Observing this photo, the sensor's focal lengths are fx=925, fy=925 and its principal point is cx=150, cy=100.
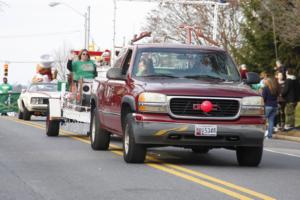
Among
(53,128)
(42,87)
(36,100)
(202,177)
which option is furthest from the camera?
(42,87)

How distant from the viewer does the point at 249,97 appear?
1338 cm

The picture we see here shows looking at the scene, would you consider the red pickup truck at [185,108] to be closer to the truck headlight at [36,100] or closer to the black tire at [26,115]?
the truck headlight at [36,100]

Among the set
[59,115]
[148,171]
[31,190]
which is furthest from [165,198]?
[59,115]

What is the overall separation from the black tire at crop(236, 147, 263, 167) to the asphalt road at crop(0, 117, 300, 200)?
147 millimetres

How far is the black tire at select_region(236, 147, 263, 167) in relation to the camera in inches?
539

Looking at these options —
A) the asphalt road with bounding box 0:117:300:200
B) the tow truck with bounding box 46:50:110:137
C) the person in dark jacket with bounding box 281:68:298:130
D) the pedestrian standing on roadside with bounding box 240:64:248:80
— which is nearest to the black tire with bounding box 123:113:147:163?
the asphalt road with bounding box 0:117:300:200

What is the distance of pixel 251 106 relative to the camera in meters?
13.4

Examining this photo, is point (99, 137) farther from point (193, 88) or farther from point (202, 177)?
point (202, 177)

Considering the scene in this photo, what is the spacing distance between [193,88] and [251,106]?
2.88 feet

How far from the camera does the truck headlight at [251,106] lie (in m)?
13.3

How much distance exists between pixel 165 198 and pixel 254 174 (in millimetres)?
3188

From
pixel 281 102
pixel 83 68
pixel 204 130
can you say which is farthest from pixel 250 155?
pixel 281 102

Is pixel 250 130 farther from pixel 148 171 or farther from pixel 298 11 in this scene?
pixel 298 11

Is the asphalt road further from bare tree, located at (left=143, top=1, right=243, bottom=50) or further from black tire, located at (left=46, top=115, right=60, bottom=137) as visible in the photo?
bare tree, located at (left=143, top=1, right=243, bottom=50)
